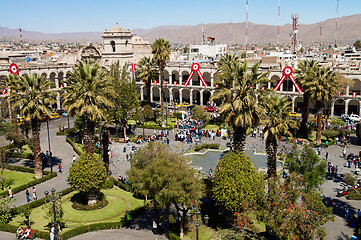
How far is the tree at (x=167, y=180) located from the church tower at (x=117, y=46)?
50.3 metres

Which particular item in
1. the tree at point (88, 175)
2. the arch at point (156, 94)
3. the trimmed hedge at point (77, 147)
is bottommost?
the trimmed hedge at point (77, 147)

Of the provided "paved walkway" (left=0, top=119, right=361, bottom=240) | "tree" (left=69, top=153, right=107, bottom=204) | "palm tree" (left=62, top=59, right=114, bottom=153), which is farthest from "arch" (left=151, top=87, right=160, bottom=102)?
"tree" (left=69, top=153, right=107, bottom=204)

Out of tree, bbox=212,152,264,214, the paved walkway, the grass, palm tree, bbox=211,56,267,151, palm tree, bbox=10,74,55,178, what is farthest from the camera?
the grass

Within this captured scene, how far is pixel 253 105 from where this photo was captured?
2453cm

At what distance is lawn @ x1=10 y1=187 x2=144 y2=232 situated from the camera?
26406 mm

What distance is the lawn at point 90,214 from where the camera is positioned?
→ 26406mm

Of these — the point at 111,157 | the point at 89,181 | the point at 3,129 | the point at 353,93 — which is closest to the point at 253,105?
the point at 89,181

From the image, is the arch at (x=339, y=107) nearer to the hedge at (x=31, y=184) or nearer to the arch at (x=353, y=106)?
the arch at (x=353, y=106)

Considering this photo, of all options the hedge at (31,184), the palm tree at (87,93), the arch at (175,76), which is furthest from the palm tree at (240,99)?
the arch at (175,76)

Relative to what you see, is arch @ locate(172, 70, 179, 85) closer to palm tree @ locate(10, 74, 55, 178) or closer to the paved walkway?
the paved walkway

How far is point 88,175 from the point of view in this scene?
27.6 meters

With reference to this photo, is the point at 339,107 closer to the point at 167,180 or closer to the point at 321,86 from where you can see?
the point at 321,86

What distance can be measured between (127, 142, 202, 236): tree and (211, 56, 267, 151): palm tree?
427 centimetres

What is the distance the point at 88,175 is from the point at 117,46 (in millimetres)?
48668
